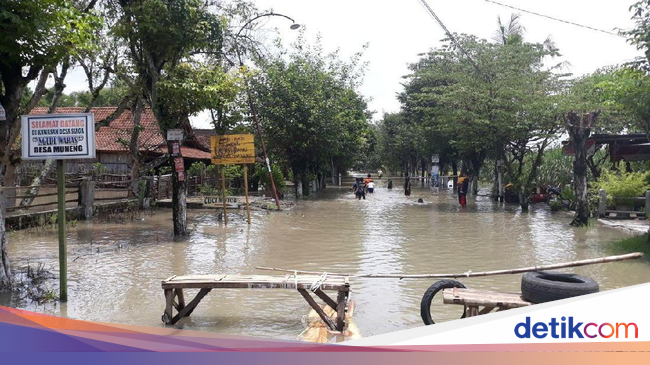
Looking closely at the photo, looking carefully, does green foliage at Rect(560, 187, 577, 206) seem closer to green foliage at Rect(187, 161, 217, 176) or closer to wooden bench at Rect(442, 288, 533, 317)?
green foliage at Rect(187, 161, 217, 176)

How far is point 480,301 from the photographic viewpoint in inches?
226

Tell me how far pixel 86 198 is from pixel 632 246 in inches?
660

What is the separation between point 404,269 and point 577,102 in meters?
14.2

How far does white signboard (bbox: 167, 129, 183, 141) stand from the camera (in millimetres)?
14025

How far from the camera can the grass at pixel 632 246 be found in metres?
12.2

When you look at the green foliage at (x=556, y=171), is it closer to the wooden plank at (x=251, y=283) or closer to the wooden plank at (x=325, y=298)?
the wooden plank at (x=325, y=298)

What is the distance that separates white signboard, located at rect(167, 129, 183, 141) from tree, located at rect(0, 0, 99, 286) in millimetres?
4545

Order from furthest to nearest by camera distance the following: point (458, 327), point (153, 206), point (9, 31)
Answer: point (153, 206) < point (9, 31) < point (458, 327)

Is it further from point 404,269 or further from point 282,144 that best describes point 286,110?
point 404,269

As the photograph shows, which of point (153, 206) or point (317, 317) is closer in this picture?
point (317, 317)

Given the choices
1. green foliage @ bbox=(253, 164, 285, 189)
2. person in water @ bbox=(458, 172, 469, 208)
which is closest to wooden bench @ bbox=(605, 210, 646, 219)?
person in water @ bbox=(458, 172, 469, 208)

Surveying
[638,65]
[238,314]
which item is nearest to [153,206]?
[238,314]

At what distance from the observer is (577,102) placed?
21.0 metres

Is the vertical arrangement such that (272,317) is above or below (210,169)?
below
